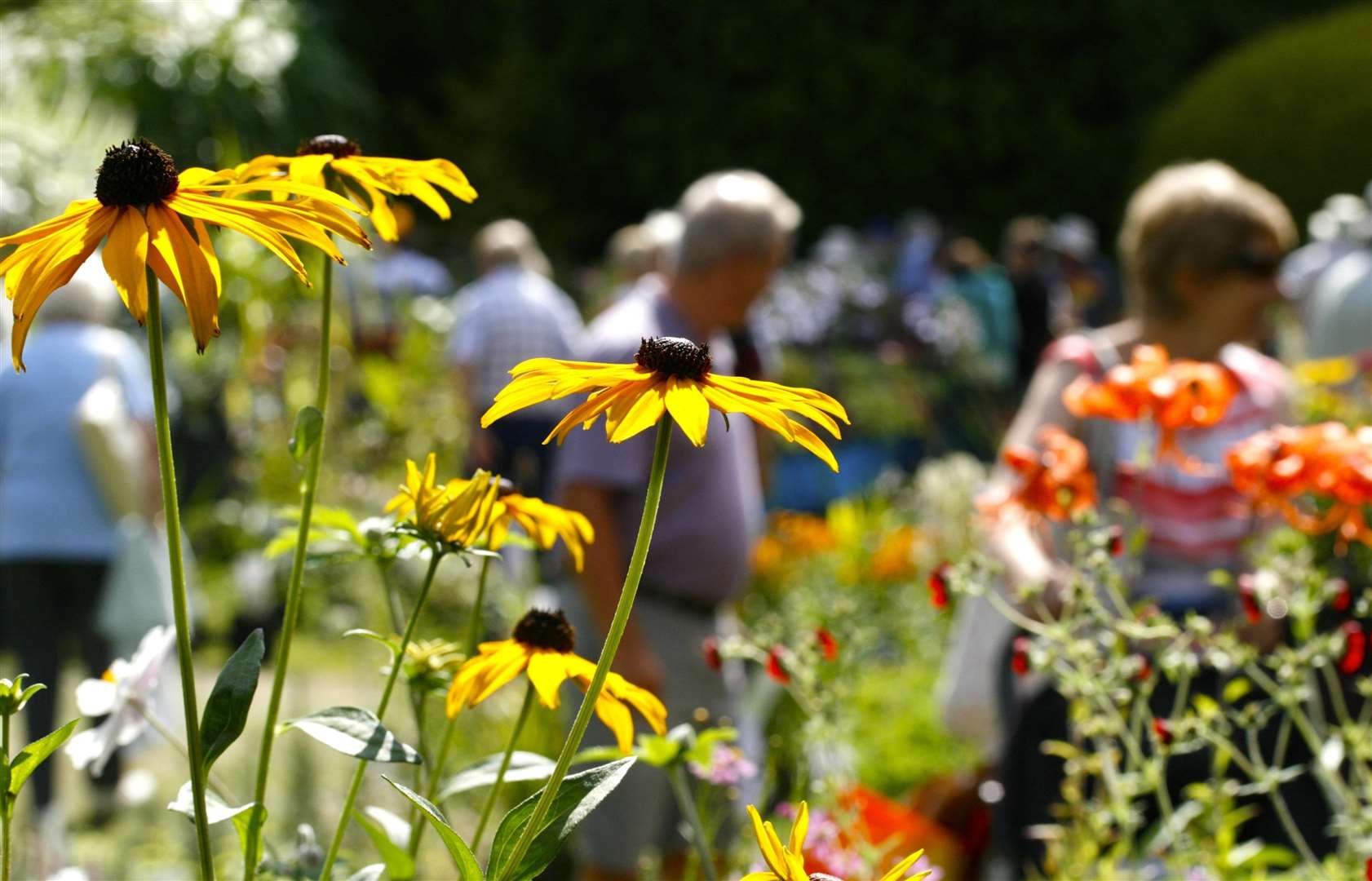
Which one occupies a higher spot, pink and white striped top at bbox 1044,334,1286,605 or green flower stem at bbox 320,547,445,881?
green flower stem at bbox 320,547,445,881

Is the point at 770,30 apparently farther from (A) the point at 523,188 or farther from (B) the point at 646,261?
(B) the point at 646,261

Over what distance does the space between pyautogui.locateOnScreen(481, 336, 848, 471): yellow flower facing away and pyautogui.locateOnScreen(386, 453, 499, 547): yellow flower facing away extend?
0.10 m

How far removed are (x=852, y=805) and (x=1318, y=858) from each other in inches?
49.5

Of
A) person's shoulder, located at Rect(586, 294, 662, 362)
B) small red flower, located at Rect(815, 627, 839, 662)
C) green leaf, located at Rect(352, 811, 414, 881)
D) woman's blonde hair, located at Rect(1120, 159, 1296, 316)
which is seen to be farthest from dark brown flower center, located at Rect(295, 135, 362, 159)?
woman's blonde hair, located at Rect(1120, 159, 1296, 316)

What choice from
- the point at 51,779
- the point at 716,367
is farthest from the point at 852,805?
the point at 51,779

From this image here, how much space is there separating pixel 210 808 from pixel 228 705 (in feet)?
0.29

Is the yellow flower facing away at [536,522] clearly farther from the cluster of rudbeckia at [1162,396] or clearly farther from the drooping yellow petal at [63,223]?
the cluster of rudbeckia at [1162,396]

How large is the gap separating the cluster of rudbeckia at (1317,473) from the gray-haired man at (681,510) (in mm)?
1382

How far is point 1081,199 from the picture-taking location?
16.0 m

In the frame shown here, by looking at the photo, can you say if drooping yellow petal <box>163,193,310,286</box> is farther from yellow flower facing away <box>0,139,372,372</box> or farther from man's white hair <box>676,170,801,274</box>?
man's white hair <box>676,170,801,274</box>

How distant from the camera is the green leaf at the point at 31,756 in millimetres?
783

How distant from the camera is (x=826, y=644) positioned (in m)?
1.27

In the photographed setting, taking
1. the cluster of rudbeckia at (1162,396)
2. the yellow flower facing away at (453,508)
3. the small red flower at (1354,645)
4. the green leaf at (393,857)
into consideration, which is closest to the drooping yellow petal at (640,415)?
the yellow flower facing away at (453,508)

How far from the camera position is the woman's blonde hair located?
2549mm
